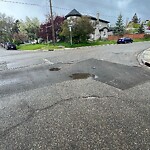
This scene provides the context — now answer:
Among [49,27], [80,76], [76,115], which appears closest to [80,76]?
[80,76]

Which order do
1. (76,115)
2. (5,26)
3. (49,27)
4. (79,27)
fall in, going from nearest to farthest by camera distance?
(76,115) → (79,27) → (49,27) → (5,26)

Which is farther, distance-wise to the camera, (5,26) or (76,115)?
(5,26)

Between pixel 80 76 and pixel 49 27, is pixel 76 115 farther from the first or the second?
→ pixel 49 27

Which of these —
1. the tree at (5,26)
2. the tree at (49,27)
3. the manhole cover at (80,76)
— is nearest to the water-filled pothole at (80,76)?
the manhole cover at (80,76)

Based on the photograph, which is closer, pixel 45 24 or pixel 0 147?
pixel 0 147

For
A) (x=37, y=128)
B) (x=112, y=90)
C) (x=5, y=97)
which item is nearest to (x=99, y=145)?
(x=37, y=128)

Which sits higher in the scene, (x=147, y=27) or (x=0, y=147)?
(x=147, y=27)

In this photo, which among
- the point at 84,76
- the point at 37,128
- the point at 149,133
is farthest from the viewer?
the point at 84,76

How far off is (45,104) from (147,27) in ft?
213

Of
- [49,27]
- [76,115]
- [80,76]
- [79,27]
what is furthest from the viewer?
[49,27]

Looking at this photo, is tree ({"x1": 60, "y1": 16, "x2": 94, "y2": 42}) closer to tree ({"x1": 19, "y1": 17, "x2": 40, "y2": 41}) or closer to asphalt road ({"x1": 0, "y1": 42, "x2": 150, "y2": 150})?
asphalt road ({"x1": 0, "y1": 42, "x2": 150, "y2": 150})

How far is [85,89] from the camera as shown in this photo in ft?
18.4

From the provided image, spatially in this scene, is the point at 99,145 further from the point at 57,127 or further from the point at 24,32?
the point at 24,32

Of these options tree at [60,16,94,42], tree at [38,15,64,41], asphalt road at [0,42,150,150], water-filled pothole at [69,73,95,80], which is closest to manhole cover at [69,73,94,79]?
water-filled pothole at [69,73,95,80]
